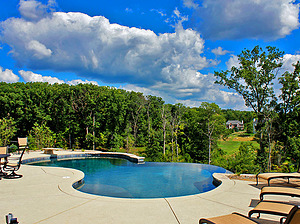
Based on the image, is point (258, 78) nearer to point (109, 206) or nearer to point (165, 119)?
point (165, 119)

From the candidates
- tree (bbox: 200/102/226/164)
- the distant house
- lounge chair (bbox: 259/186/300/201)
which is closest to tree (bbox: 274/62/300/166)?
tree (bbox: 200/102/226/164)

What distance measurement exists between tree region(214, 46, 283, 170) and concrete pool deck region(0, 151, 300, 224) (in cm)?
1173

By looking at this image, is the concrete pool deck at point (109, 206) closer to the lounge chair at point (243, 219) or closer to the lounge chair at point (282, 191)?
the lounge chair at point (282, 191)

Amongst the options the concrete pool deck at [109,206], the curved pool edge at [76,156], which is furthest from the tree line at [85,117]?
the concrete pool deck at [109,206]

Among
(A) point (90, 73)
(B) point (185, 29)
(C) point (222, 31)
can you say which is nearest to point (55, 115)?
(A) point (90, 73)

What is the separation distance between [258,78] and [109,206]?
1576 cm

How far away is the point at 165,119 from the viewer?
18.2 meters

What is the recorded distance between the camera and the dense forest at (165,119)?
1560 cm

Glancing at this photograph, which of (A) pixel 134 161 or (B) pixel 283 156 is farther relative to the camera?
(B) pixel 283 156

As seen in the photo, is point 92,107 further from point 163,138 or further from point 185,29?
point 185,29

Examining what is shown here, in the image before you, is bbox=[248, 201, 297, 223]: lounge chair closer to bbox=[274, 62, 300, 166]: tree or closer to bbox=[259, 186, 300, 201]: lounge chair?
bbox=[259, 186, 300, 201]: lounge chair

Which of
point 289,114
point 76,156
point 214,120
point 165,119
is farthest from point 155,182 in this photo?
point 214,120

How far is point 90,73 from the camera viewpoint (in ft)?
63.6

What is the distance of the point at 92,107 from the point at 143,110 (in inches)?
397
